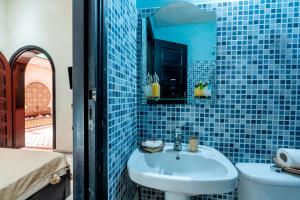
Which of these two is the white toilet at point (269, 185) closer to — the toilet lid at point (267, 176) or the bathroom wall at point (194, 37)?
the toilet lid at point (267, 176)

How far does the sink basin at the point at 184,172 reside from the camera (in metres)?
0.92

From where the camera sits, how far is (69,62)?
11.3 feet

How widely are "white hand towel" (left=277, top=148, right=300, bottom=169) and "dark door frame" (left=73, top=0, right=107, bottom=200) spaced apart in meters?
1.02

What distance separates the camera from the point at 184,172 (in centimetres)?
130

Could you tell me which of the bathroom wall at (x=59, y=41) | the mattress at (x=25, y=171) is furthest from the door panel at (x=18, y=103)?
the mattress at (x=25, y=171)

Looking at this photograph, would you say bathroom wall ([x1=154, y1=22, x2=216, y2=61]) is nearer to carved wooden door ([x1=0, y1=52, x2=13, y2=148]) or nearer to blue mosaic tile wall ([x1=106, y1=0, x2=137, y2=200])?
blue mosaic tile wall ([x1=106, y1=0, x2=137, y2=200])

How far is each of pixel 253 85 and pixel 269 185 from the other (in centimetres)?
61

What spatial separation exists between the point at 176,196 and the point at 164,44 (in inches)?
40.4

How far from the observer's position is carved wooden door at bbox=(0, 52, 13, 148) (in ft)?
11.1

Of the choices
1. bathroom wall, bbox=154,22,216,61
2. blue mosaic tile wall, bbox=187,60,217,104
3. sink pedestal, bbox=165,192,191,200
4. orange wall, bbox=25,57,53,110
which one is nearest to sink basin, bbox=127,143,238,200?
sink pedestal, bbox=165,192,191,200

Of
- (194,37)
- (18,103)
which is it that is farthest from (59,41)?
(194,37)

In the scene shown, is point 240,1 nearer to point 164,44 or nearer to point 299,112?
point 164,44

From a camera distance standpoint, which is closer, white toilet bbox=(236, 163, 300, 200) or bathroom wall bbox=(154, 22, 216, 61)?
white toilet bbox=(236, 163, 300, 200)

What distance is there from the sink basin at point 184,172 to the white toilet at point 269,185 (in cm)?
17
